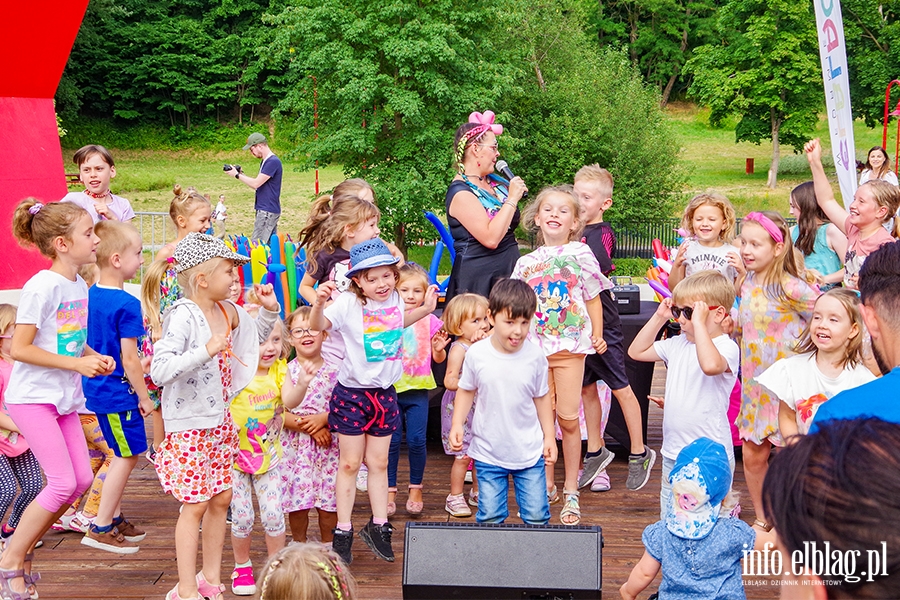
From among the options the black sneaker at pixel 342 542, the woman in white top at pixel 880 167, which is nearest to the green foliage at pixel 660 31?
the woman in white top at pixel 880 167

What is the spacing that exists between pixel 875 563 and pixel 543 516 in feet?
8.66

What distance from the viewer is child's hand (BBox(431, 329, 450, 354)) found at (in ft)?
15.0

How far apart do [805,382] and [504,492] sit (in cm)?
132

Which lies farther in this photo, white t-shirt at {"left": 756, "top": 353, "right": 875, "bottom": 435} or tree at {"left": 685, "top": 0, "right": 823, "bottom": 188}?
tree at {"left": 685, "top": 0, "right": 823, "bottom": 188}

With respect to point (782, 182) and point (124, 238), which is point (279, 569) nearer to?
point (124, 238)

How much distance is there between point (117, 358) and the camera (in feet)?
13.7

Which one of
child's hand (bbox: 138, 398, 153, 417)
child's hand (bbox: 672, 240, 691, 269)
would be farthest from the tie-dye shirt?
child's hand (bbox: 672, 240, 691, 269)

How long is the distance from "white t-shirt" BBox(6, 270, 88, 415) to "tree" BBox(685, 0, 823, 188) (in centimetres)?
3410

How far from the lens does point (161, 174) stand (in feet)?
117

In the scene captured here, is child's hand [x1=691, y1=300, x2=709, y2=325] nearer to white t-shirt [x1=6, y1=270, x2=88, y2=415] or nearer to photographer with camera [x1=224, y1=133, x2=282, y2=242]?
white t-shirt [x1=6, y1=270, x2=88, y2=415]

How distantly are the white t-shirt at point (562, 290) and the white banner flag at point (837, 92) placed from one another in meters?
2.65

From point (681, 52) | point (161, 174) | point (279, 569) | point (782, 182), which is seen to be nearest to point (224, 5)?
point (161, 174)

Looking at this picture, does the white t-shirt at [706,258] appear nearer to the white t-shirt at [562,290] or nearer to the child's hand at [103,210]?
the white t-shirt at [562,290]

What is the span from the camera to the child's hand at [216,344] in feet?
11.0
